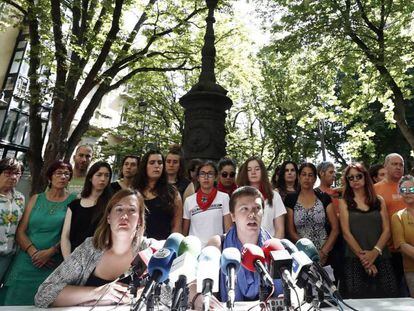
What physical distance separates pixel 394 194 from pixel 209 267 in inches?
163

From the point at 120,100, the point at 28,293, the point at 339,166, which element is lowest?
the point at 28,293

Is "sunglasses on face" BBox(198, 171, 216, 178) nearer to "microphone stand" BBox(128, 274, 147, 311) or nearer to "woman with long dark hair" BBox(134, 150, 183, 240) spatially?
"woman with long dark hair" BBox(134, 150, 183, 240)

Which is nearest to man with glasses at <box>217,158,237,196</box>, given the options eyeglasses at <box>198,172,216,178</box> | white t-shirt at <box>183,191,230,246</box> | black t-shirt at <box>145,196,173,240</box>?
eyeglasses at <box>198,172,216,178</box>

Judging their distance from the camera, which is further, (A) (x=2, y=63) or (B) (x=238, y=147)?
(B) (x=238, y=147)

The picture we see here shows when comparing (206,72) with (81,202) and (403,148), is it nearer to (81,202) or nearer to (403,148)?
(81,202)

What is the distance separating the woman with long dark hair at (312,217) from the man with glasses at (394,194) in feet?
2.63

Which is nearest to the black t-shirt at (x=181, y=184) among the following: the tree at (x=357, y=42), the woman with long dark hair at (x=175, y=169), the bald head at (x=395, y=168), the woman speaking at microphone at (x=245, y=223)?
the woman with long dark hair at (x=175, y=169)

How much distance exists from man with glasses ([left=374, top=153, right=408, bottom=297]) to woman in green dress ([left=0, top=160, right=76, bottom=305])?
4168 mm

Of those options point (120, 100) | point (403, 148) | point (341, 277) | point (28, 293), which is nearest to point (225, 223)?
point (341, 277)

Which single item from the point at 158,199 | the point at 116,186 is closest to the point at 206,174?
the point at 158,199

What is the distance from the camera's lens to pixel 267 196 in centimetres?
435

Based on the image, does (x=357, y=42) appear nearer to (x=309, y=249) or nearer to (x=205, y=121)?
(x=205, y=121)

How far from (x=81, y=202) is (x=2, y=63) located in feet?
64.2

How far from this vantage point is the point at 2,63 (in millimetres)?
19969
